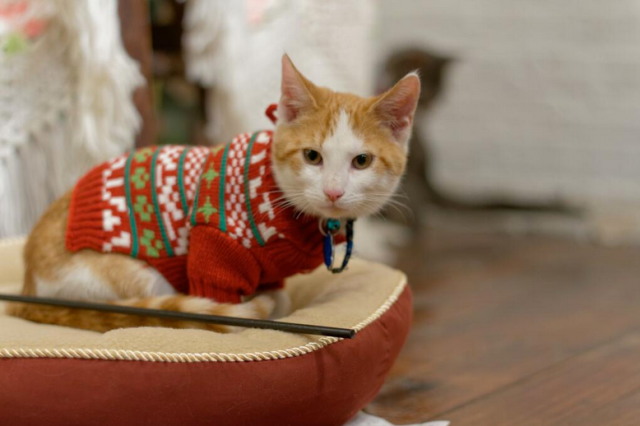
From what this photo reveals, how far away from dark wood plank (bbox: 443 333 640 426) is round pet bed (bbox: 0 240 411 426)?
0.88ft

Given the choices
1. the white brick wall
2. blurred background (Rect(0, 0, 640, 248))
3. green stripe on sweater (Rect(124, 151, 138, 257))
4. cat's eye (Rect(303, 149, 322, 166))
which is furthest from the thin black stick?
the white brick wall

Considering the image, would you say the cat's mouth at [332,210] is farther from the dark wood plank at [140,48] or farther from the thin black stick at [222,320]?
the dark wood plank at [140,48]

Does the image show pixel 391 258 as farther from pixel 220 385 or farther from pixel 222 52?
pixel 220 385

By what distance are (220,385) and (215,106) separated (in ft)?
3.63

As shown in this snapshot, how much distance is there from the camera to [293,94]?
1.08m

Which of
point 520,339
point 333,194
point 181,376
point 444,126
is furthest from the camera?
point 444,126

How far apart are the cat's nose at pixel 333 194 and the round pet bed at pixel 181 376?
0.62 ft

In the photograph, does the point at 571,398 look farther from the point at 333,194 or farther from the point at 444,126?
the point at 444,126

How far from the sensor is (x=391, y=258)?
2.31 m

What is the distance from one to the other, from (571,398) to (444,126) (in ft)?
7.00

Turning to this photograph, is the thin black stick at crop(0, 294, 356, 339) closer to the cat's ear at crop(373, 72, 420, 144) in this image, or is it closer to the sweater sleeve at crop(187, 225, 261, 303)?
the sweater sleeve at crop(187, 225, 261, 303)

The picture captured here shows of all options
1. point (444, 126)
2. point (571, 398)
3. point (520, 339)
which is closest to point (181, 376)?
point (571, 398)

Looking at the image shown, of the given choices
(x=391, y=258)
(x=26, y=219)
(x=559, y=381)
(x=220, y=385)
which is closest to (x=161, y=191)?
(x=220, y=385)

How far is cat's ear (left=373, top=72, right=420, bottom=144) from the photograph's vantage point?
105 centimetres
